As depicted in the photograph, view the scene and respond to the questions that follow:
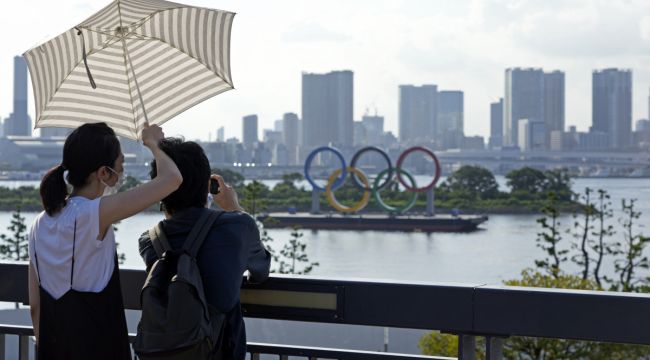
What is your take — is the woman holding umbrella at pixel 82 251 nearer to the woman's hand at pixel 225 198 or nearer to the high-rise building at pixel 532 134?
the woman's hand at pixel 225 198

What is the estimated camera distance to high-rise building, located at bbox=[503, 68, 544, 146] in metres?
138

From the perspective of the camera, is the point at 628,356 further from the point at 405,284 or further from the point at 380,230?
the point at 380,230

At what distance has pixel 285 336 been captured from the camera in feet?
60.5

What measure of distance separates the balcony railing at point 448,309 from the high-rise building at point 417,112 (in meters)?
148

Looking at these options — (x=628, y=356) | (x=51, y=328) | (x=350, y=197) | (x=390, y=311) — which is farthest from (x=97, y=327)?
(x=350, y=197)

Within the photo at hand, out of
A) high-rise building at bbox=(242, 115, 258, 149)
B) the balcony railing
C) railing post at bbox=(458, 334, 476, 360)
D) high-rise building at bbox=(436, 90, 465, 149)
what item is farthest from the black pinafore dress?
high-rise building at bbox=(436, 90, 465, 149)

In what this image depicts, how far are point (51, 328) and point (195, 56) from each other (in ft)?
3.39

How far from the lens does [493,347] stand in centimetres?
256

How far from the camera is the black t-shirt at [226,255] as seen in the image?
7.73ft

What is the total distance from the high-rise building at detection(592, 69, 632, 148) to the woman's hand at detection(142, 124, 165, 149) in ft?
392

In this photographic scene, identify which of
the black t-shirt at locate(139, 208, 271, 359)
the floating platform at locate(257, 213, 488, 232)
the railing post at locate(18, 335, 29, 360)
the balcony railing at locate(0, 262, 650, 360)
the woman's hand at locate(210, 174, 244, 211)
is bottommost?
the floating platform at locate(257, 213, 488, 232)

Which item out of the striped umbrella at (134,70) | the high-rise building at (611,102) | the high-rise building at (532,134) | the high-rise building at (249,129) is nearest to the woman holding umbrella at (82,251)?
the striped umbrella at (134,70)

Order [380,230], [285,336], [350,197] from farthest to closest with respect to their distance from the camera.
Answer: [350,197], [380,230], [285,336]

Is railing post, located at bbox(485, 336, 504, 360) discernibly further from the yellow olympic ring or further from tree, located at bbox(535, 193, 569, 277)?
the yellow olympic ring
